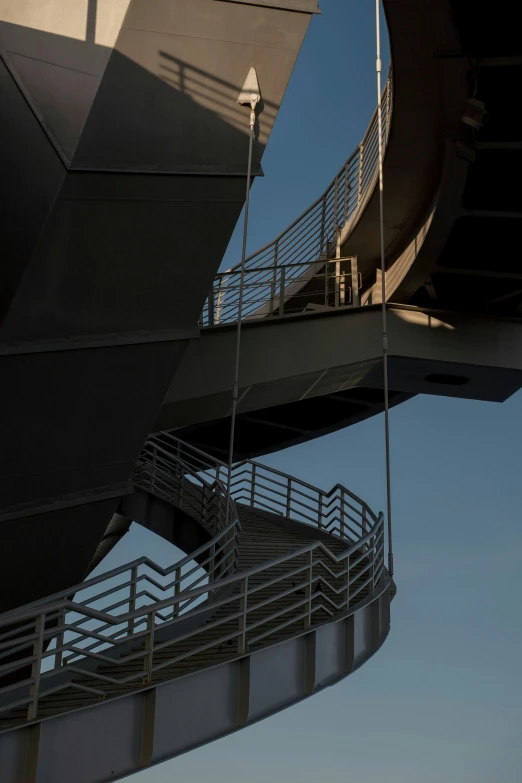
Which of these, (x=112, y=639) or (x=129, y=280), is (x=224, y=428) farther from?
(x=112, y=639)

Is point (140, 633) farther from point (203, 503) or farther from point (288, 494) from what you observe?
point (288, 494)

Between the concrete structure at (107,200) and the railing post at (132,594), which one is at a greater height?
the concrete structure at (107,200)

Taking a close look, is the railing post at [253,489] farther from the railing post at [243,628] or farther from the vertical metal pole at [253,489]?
the railing post at [243,628]

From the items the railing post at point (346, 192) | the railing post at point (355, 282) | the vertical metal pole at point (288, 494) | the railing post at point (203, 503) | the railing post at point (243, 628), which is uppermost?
the railing post at point (346, 192)

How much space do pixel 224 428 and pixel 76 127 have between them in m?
15.2

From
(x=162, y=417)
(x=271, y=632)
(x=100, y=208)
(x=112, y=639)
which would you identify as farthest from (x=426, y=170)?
(x=112, y=639)

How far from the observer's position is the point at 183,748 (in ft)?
28.2

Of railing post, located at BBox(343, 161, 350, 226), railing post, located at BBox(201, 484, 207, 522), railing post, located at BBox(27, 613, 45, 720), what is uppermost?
railing post, located at BBox(343, 161, 350, 226)

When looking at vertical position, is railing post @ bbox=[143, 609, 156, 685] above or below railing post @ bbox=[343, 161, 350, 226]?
below

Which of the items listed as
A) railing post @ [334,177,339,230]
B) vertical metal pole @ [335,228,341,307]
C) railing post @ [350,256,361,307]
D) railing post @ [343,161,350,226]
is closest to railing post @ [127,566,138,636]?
railing post @ [350,256,361,307]

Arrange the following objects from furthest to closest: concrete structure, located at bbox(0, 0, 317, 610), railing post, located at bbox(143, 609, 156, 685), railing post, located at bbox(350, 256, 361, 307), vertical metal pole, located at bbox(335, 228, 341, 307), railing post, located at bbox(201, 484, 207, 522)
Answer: vertical metal pole, located at bbox(335, 228, 341, 307), railing post, located at bbox(350, 256, 361, 307), railing post, located at bbox(201, 484, 207, 522), concrete structure, located at bbox(0, 0, 317, 610), railing post, located at bbox(143, 609, 156, 685)

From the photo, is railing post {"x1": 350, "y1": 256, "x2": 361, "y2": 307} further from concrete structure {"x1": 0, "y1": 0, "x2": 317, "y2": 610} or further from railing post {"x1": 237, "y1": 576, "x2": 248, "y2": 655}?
railing post {"x1": 237, "y1": 576, "x2": 248, "y2": 655}

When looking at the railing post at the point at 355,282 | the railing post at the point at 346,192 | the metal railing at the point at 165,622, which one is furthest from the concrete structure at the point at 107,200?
the railing post at the point at 346,192

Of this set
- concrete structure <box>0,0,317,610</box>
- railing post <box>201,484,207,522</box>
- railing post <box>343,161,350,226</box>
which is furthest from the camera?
railing post <box>343,161,350,226</box>
